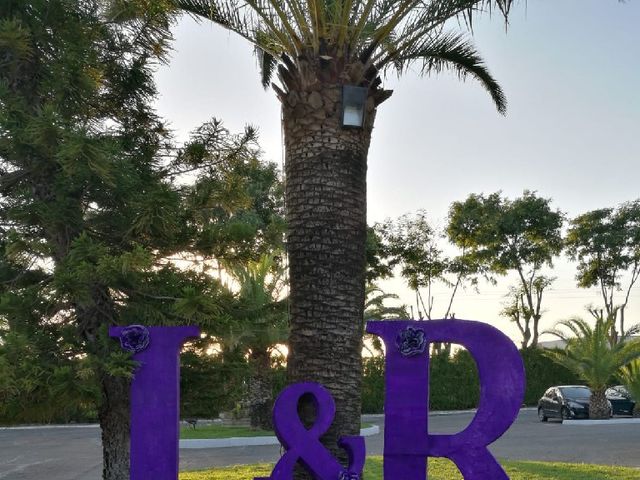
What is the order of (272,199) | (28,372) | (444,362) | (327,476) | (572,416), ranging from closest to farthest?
(327,476)
(28,372)
(572,416)
(272,199)
(444,362)

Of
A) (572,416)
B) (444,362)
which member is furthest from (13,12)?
(444,362)

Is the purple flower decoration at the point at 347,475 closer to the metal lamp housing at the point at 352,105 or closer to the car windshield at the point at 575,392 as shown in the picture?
the metal lamp housing at the point at 352,105

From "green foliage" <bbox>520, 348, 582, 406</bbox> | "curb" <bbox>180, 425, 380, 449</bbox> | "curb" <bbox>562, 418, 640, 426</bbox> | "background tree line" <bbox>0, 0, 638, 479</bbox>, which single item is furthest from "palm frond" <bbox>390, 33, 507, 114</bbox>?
"green foliage" <bbox>520, 348, 582, 406</bbox>

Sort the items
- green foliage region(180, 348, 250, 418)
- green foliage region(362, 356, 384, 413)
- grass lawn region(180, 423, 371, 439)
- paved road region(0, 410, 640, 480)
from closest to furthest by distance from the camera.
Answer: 1. green foliage region(180, 348, 250, 418)
2. paved road region(0, 410, 640, 480)
3. grass lawn region(180, 423, 371, 439)
4. green foliage region(362, 356, 384, 413)

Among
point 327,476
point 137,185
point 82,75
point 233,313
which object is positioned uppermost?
point 82,75

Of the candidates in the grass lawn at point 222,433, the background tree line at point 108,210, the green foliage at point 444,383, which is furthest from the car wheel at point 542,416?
the background tree line at point 108,210

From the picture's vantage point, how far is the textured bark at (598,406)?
983 inches

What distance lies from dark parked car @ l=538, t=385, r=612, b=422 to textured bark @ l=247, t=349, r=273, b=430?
34.2ft

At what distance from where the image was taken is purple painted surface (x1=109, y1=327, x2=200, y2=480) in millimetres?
6617

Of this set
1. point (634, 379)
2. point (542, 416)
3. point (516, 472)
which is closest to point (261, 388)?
point (516, 472)

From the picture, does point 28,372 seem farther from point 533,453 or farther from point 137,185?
point 533,453

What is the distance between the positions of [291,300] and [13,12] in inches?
175

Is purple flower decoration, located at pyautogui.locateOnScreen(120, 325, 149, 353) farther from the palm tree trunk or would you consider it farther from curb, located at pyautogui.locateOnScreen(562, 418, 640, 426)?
curb, located at pyautogui.locateOnScreen(562, 418, 640, 426)

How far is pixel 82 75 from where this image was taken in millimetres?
8023
